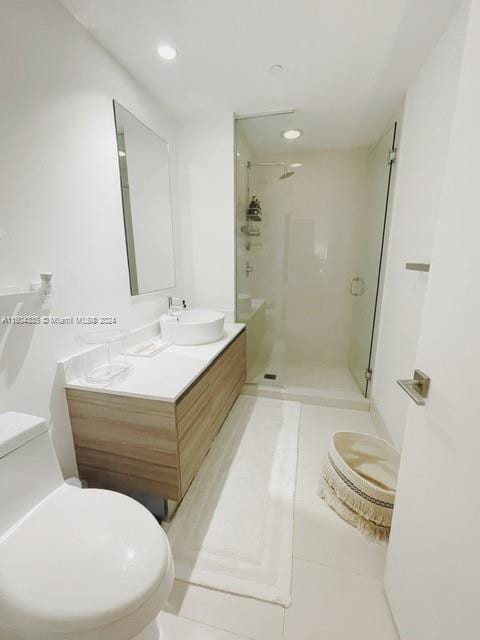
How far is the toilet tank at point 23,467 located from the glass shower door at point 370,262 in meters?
2.34

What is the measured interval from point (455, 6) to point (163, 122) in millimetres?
1731

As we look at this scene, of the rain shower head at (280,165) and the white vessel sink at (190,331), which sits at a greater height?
the rain shower head at (280,165)

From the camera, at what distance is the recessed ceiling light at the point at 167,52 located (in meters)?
1.39

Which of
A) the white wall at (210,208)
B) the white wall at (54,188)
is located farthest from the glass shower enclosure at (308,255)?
the white wall at (54,188)

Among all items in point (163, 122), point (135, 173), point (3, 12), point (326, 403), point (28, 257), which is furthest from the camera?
point (326, 403)

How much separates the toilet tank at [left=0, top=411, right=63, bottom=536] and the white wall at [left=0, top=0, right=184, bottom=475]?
18 centimetres

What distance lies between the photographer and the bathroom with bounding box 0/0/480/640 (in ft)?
2.25

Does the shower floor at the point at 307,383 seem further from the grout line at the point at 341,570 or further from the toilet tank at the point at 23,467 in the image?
the toilet tank at the point at 23,467

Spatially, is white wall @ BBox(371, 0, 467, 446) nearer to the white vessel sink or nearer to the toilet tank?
the white vessel sink

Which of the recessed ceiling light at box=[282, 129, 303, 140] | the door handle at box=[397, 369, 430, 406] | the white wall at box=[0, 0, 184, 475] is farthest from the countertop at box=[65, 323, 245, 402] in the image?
the recessed ceiling light at box=[282, 129, 303, 140]

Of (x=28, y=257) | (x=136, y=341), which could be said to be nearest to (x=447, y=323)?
(x=28, y=257)

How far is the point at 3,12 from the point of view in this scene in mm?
930

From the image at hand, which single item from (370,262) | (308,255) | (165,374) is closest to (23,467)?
(165,374)

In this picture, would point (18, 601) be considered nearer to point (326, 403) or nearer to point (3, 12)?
point (3, 12)
